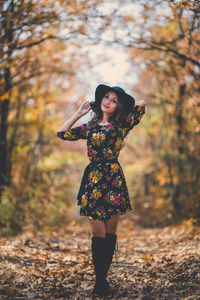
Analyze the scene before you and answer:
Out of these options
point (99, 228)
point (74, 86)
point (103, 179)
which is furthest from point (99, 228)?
point (74, 86)

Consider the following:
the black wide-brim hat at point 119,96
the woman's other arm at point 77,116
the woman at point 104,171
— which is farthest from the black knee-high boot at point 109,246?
the black wide-brim hat at point 119,96

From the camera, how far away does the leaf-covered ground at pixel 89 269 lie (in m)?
3.11

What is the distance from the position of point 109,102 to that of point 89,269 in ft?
7.56

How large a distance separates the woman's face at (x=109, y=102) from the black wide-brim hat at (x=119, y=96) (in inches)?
2.0

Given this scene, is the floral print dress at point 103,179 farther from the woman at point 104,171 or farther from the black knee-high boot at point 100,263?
the black knee-high boot at point 100,263

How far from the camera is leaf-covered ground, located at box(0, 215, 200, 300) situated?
10.2ft

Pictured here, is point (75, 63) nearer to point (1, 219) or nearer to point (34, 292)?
point (1, 219)

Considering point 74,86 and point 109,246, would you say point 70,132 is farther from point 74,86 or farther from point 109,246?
point 74,86

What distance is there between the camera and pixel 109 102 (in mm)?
3373

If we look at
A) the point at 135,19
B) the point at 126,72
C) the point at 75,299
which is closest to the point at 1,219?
the point at 75,299

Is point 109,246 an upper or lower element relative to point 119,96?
lower

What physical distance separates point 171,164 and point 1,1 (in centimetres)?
524

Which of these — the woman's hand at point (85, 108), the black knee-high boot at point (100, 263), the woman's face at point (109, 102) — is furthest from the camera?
the woman's hand at point (85, 108)

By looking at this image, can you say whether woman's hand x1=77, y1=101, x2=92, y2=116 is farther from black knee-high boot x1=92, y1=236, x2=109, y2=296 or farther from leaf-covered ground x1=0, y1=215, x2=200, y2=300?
leaf-covered ground x1=0, y1=215, x2=200, y2=300
